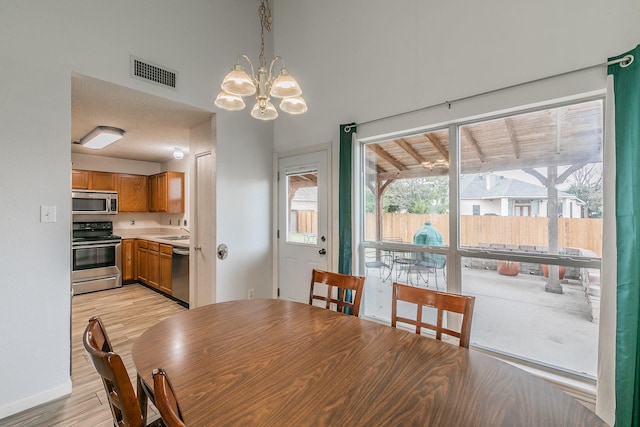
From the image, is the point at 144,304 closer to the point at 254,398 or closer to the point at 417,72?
the point at 254,398

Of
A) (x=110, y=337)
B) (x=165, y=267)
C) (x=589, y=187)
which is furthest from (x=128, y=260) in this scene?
(x=589, y=187)

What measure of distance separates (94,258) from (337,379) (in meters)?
5.32

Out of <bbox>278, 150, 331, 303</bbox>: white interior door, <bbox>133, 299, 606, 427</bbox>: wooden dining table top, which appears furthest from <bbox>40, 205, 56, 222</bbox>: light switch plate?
<bbox>278, 150, 331, 303</bbox>: white interior door

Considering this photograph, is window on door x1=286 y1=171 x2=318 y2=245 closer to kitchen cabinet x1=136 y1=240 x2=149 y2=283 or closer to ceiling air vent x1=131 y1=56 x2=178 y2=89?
ceiling air vent x1=131 y1=56 x2=178 y2=89

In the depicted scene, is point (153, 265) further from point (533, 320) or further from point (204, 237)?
point (533, 320)

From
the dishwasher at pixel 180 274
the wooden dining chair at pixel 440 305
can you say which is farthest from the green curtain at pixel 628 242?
the dishwasher at pixel 180 274

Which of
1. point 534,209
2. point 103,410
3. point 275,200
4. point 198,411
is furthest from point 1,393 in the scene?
point 534,209

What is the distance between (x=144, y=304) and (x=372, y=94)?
426 cm

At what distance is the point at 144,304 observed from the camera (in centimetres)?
406

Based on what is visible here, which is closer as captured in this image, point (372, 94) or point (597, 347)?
point (597, 347)

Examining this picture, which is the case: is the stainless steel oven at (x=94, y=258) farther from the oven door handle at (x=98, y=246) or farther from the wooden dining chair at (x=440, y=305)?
the wooden dining chair at (x=440, y=305)

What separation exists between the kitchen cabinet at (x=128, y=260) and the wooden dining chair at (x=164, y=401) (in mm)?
5526

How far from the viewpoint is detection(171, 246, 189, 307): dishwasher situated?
3.81 m

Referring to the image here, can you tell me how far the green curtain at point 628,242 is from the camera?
4.92 feet
